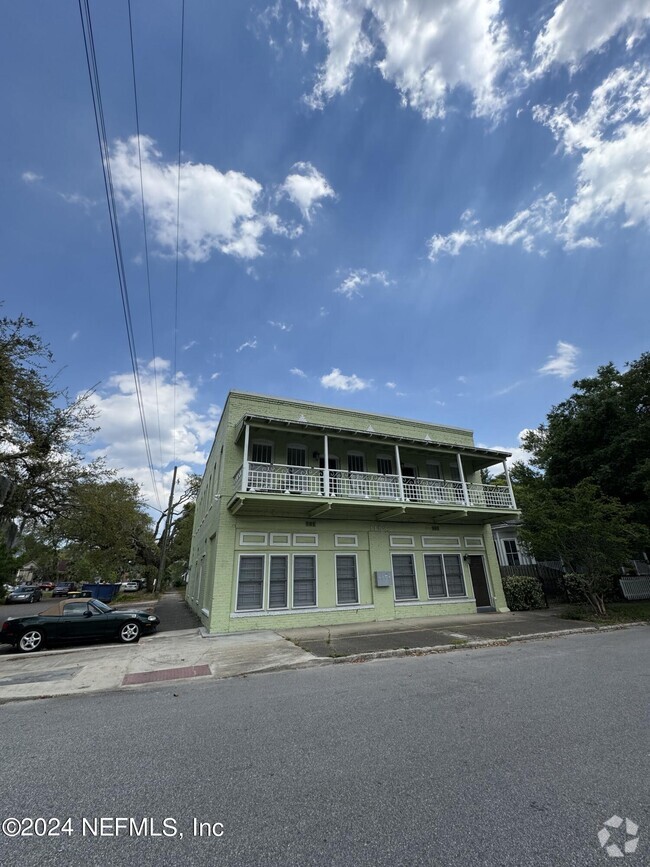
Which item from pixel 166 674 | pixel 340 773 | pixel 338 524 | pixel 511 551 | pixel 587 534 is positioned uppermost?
pixel 511 551

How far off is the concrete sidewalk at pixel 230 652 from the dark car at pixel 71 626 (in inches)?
13.4

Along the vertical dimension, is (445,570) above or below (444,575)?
above

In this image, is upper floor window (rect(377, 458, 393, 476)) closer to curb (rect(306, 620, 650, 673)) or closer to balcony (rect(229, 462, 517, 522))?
balcony (rect(229, 462, 517, 522))

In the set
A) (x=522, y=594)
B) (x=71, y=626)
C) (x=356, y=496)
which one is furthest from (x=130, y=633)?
(x=522, y=594)

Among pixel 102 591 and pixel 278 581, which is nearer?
pixel 278 581

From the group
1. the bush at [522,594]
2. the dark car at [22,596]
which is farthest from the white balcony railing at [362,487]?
the dark car at [22,596]

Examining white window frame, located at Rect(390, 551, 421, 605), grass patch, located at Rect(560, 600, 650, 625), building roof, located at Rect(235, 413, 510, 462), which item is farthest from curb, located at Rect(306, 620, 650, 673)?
building roof, located at Rect(235, 413, 510, 462)

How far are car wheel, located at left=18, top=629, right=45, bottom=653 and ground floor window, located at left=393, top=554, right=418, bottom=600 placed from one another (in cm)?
1130

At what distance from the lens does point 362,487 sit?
564 inches

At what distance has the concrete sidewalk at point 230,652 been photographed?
739 cm

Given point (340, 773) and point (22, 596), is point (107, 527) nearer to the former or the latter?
point (340, 773)

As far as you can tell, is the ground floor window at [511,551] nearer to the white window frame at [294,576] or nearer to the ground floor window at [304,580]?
the white window frame at [294,576]

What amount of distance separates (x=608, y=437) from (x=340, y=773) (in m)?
23.8

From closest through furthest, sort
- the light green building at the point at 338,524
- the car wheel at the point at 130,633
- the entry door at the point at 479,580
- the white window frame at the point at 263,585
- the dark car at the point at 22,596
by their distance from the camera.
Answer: the car wheel at the point at 130,633 → the white window frame at the point at 263,585 → the light green building at the point at 338,524 → the entry door at the point at 479,580 → the dark car at the point at 22,596
